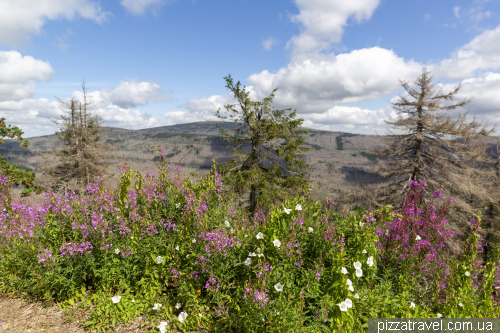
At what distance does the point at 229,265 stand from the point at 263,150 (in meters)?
13.3

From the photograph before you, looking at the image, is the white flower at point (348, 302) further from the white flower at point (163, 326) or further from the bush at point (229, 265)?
the white flower at point (163, 326)

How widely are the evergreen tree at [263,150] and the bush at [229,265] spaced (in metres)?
10.6

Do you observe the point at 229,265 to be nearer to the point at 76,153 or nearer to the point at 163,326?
the point at 163,326

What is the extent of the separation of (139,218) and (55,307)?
6.42ft

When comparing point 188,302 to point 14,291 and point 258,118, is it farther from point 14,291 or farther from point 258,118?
point 258,118

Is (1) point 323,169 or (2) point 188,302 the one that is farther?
(1) point 323,169

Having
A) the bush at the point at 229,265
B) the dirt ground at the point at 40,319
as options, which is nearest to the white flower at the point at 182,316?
the bush at the point at 229,265

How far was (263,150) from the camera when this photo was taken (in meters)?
16.6

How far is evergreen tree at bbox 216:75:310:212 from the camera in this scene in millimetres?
15398

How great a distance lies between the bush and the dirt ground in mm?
162

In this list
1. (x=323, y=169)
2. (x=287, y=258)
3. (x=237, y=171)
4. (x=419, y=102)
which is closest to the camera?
(x=287, y=258)

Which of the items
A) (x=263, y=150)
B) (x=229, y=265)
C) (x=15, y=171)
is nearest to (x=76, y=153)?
(x=15, y=171)

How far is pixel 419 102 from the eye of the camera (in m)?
17.5

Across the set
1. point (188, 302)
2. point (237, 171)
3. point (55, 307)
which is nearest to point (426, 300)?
point (188, 302)
